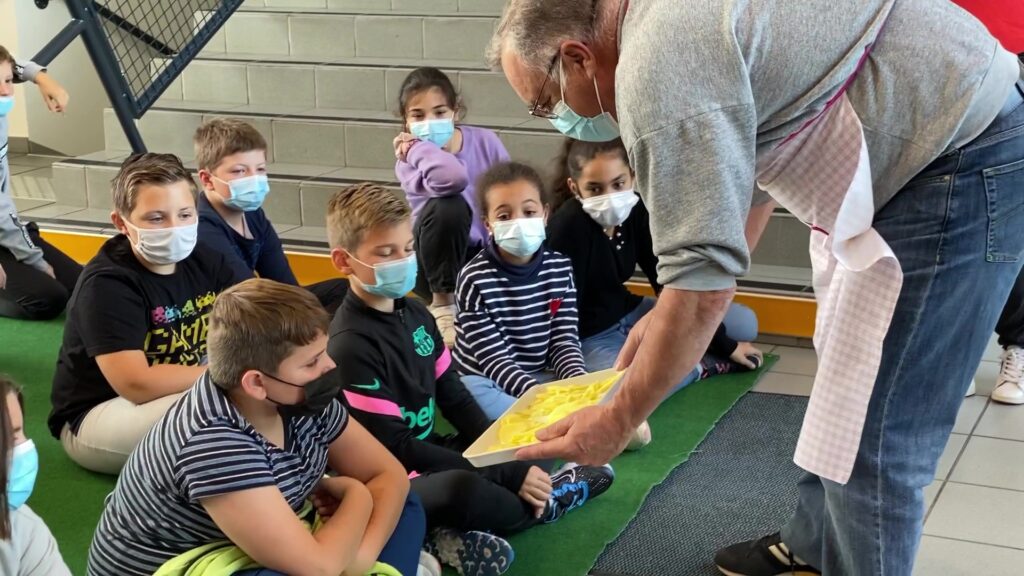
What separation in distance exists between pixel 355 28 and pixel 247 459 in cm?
415

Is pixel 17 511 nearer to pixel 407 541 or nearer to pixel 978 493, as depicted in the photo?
pixel 407 541

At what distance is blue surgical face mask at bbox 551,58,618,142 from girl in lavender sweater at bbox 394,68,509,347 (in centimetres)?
212

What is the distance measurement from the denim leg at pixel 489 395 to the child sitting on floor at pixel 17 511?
4.16 feet

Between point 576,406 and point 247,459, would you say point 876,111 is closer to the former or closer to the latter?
point 576,406

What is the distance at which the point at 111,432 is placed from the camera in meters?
Result: 2.85

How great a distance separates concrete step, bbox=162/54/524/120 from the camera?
517 centimetres

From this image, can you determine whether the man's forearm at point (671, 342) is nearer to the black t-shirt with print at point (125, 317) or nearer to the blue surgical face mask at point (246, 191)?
the black t-shirt with print at point (125, 317)

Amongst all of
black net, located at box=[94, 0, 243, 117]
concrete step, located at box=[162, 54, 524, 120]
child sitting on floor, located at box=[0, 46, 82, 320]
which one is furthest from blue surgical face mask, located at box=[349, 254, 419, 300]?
black net, located at box=[94, 0, 243, 117]

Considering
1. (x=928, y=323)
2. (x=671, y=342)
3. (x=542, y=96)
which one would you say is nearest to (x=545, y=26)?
(x=542, y=96)

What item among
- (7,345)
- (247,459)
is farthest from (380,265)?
(7,345)

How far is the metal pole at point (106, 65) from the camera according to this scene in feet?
14.1

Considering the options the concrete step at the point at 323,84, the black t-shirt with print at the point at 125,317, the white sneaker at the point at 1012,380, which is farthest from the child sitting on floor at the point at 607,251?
the concrete step at the point at 323,84

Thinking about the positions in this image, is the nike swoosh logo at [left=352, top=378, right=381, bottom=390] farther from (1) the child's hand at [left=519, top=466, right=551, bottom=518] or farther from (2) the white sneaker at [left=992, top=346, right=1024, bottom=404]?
(2) the white sneaker at [left=992, top=346, right=1024, bottom=404]

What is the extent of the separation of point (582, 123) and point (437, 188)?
225cm
